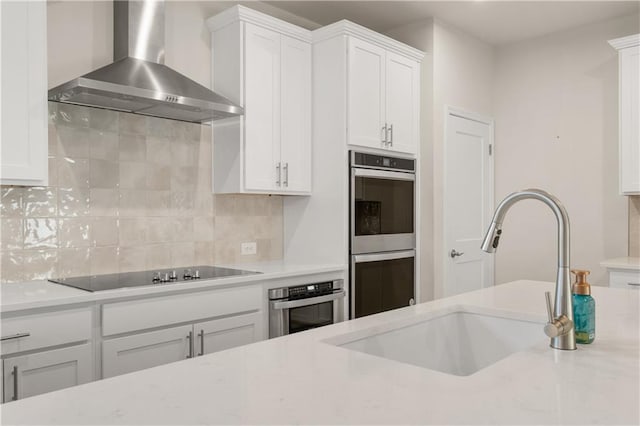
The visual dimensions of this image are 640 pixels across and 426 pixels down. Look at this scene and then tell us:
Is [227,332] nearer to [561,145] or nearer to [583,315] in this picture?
[583,315]

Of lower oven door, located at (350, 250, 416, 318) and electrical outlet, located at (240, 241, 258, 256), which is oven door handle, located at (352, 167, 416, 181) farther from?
electrical outlet, located at (240, 241, 258, 256)

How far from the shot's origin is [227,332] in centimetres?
267

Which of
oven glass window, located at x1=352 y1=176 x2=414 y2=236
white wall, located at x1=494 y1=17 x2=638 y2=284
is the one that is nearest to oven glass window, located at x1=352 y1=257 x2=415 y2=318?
oven glass window, located at x1=352 y1=176 x2=414 y2=236

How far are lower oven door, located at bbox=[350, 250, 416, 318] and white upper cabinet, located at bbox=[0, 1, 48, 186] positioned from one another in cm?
193

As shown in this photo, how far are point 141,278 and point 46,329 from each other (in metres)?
0.68

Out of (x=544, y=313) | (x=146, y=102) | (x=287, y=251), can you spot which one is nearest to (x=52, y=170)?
(x=146, y=102)

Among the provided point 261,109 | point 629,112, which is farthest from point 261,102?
point 629,112

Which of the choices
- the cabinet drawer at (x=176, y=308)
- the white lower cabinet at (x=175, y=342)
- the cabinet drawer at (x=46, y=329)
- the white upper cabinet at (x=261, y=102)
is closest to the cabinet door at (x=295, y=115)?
the white upper cabinet at (x=261, y=102)

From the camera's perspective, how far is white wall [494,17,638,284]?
13.9 feet

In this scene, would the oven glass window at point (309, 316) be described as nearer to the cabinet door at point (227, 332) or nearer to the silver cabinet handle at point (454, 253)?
the cabinet door at point (227, 332)

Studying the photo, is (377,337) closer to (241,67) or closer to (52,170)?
(52,170)

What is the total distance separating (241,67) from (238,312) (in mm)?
1483

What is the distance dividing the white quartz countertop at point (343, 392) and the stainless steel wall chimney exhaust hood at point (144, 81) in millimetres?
1734

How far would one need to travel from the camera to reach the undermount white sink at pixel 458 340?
152cm
